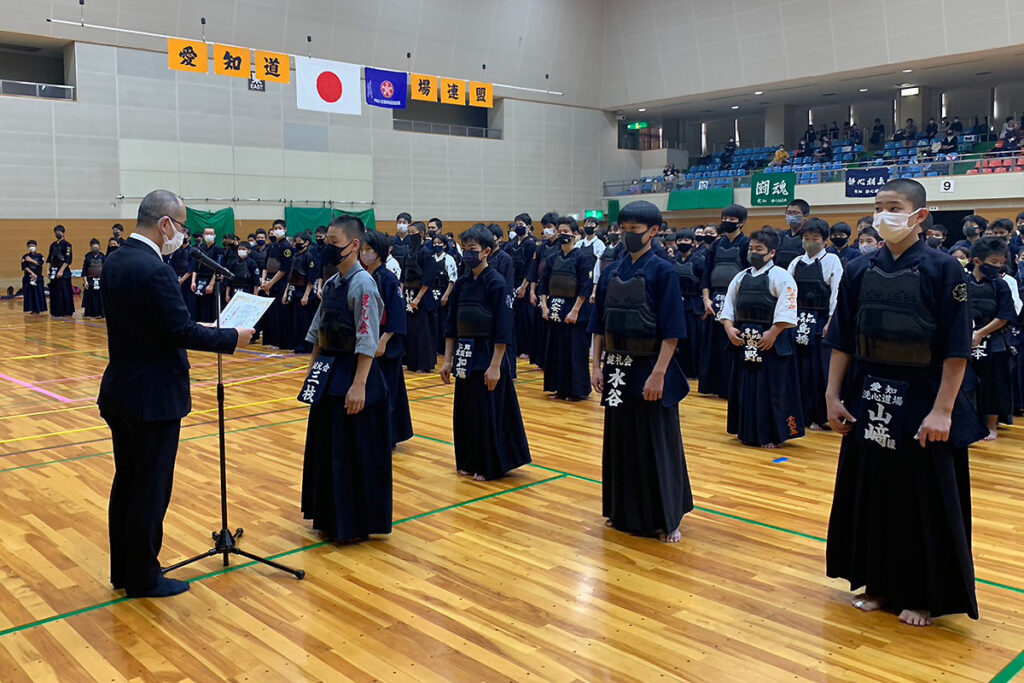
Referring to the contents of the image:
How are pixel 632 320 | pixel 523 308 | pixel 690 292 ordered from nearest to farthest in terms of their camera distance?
1. pixel 632 320
2. pixel 690 292
3. pixel 523 308

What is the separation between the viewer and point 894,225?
3799 mm

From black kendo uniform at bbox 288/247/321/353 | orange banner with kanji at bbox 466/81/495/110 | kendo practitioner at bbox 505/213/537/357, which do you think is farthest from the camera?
orange banner with kanji at bbox 466/81/495/110

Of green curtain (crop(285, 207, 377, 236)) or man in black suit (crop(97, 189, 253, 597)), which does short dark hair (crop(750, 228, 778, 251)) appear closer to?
man in black suit (crop(97, 189, 253, 597))

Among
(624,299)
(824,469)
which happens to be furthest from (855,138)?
(624,299)

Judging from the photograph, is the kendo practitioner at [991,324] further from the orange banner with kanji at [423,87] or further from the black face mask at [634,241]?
the orange banner with kanji at [423,87]

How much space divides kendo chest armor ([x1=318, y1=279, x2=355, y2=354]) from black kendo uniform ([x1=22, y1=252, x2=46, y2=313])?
1740 cm

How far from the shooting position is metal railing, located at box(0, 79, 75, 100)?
69.1 feet

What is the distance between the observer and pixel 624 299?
4.99m

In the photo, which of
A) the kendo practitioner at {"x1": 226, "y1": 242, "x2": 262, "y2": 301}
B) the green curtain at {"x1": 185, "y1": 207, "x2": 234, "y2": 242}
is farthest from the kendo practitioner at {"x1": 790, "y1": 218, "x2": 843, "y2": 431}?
the green curtain at {"x1": 185, "y1": 207, "x2": 234, "y2": 242}

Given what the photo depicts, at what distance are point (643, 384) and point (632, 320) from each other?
394 millimetres

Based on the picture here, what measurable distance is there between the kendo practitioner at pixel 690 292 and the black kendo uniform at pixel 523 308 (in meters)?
2.49

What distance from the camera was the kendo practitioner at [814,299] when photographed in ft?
25.7

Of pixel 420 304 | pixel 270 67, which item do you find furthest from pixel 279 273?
pixel 270 67

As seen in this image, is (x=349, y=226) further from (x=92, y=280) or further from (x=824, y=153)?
(x=824, y=153)
